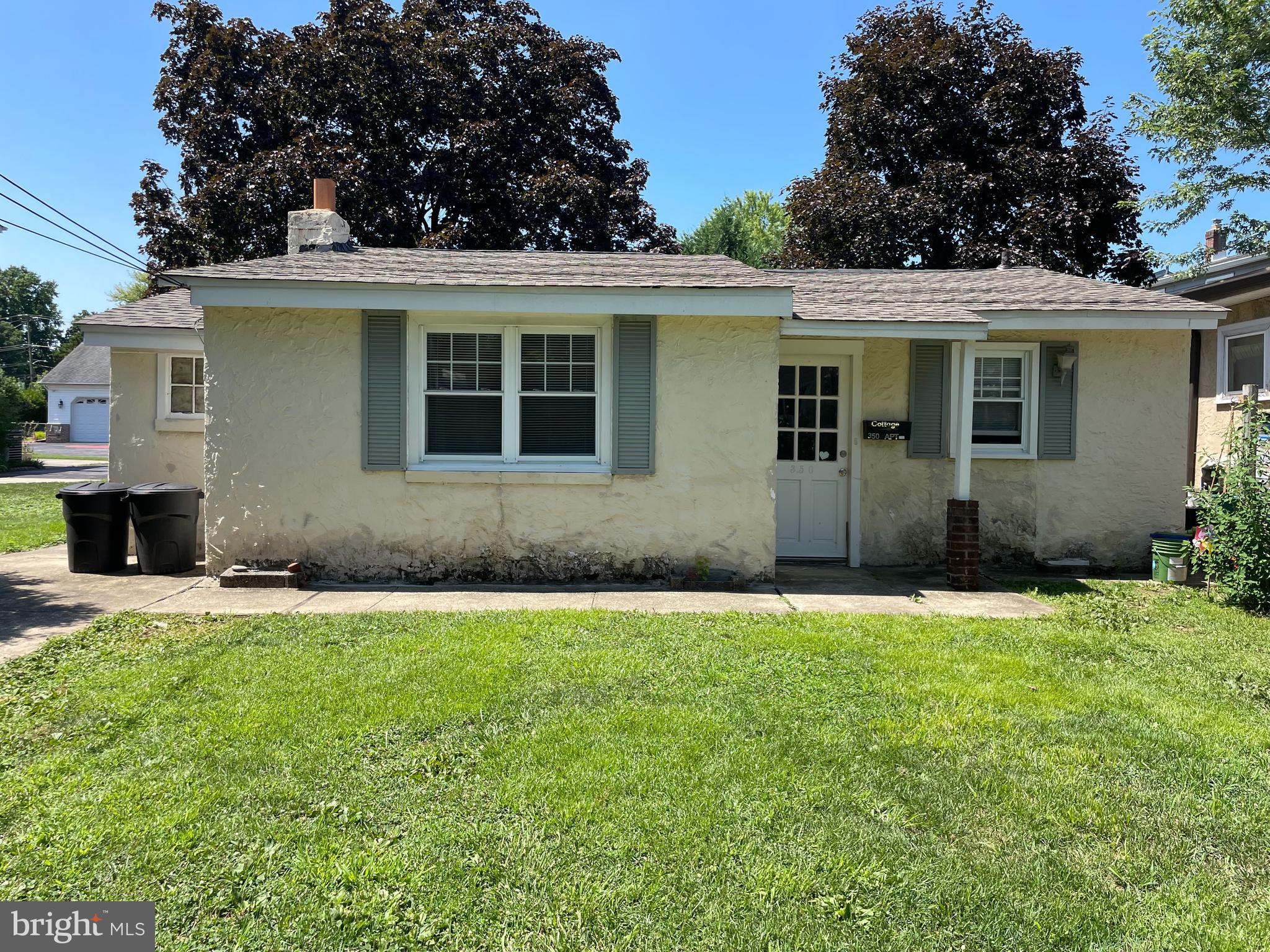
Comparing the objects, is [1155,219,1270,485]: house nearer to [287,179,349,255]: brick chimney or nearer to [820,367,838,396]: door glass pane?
[820,367,838,396]: door glass pane

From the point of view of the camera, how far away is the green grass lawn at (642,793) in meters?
2.63

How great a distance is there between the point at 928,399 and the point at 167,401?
387 inches

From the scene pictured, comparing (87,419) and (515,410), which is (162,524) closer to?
(515,410)

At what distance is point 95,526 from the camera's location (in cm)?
833

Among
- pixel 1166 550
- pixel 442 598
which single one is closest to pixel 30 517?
pixel 442 598

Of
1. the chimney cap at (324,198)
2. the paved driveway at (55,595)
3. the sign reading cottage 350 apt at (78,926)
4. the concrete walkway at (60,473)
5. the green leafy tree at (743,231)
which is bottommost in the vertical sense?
the sign reading cottage 350 apt at (78,926)

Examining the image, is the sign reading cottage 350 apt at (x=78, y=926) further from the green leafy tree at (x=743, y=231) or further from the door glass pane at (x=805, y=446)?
the green leafy tree at (x=743, y=231)

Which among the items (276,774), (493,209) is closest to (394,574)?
(276,774)

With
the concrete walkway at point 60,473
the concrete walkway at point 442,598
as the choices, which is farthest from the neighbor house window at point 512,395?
the concrete walkway at point 60,473

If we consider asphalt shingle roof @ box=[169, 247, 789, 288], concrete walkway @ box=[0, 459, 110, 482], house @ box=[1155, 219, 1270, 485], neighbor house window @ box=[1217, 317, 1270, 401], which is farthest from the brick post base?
concrete walkway @ box=[0, 459, 110, 482]

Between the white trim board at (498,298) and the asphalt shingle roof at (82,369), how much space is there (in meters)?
45.6

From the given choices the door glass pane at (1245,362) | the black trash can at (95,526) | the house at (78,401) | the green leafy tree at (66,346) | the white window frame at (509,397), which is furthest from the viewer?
the green leafy tree at (66,346)

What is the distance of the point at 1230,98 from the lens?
10.7 metres

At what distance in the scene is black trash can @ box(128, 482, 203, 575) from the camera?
8.31m
